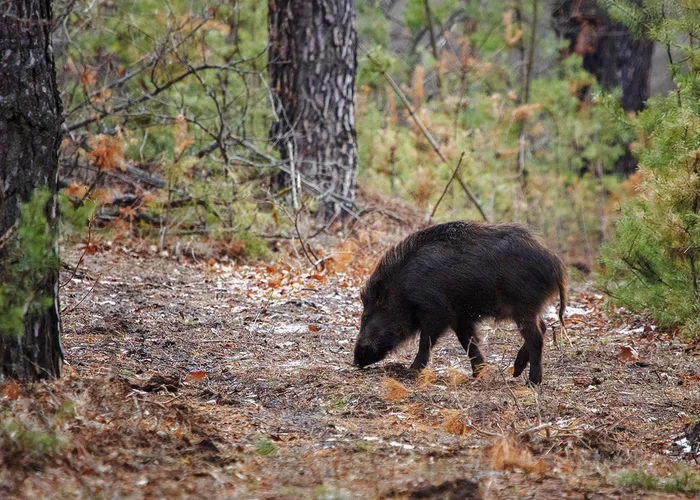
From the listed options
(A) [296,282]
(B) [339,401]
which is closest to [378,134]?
(A) [296,282]

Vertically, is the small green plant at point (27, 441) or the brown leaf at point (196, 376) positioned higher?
the small green plant at point (27, 441)

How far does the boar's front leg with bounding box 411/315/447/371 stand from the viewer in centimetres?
668

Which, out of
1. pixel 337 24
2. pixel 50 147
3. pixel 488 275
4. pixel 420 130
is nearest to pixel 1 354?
pixel 50 147

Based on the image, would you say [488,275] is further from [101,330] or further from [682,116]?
[101,330]

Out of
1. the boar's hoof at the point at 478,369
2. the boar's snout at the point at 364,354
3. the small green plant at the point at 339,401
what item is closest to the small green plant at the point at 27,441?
the small green plant at the point at 339,401

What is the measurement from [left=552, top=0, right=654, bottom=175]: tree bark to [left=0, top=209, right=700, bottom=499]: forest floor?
9.47 meters

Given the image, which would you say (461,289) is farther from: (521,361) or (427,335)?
(521,361)

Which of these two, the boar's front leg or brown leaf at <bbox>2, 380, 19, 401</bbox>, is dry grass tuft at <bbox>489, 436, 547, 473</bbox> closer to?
brown leaf at <bbox>2, 380, 19, 401</bbox>

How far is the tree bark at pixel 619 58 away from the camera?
17422 mm

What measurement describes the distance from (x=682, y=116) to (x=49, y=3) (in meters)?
4.62

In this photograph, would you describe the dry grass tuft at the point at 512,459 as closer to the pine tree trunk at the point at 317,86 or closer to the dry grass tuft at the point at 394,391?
the dry grass tuft at the point at 394,391

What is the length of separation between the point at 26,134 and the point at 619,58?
1488 cm

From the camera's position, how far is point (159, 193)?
10.6m

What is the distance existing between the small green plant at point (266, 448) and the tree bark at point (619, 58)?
14.2 meters
